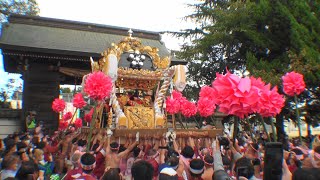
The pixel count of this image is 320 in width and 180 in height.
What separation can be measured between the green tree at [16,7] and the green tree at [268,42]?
1064cm

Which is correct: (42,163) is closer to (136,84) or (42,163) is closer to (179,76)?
(136,84)

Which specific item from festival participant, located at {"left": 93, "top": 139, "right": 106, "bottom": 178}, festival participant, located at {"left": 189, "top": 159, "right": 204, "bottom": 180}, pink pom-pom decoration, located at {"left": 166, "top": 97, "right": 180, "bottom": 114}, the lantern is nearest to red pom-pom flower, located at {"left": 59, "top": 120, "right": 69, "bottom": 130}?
pink pom-pom decoration, located at {"left": 166, "top": 97, "right": 180, "bottom": 114}

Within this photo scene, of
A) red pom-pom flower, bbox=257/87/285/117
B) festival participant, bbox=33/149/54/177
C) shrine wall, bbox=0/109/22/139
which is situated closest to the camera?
red pom-pom flower, bbox=257/87/285/117

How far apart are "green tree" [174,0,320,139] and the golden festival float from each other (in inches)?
152

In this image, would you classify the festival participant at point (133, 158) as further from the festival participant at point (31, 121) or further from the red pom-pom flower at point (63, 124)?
the red pom-pom flower at point (63, 124)

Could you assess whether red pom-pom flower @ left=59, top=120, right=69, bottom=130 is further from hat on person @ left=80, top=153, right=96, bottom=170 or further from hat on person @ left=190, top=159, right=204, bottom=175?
hat on person @ left=190, top=159, right=204, bottom=175

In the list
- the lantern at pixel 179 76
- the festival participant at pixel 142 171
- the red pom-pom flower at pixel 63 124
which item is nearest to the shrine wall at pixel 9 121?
the red pom-pom flower at pixel 63 124

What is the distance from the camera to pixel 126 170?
5.27 metres

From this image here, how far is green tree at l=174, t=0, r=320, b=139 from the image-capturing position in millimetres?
11516

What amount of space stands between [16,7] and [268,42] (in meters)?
15.4

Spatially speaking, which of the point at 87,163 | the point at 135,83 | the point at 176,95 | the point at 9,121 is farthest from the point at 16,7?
the point at 87,163

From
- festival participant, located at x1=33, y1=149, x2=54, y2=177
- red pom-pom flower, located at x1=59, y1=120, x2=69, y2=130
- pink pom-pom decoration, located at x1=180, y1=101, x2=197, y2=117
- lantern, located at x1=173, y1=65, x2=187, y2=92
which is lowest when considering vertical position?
festival participant, located at x1=33, y1=149, x2=54, y2=177

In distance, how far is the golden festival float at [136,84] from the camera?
9141 mm

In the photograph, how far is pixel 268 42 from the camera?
44.4 feet
